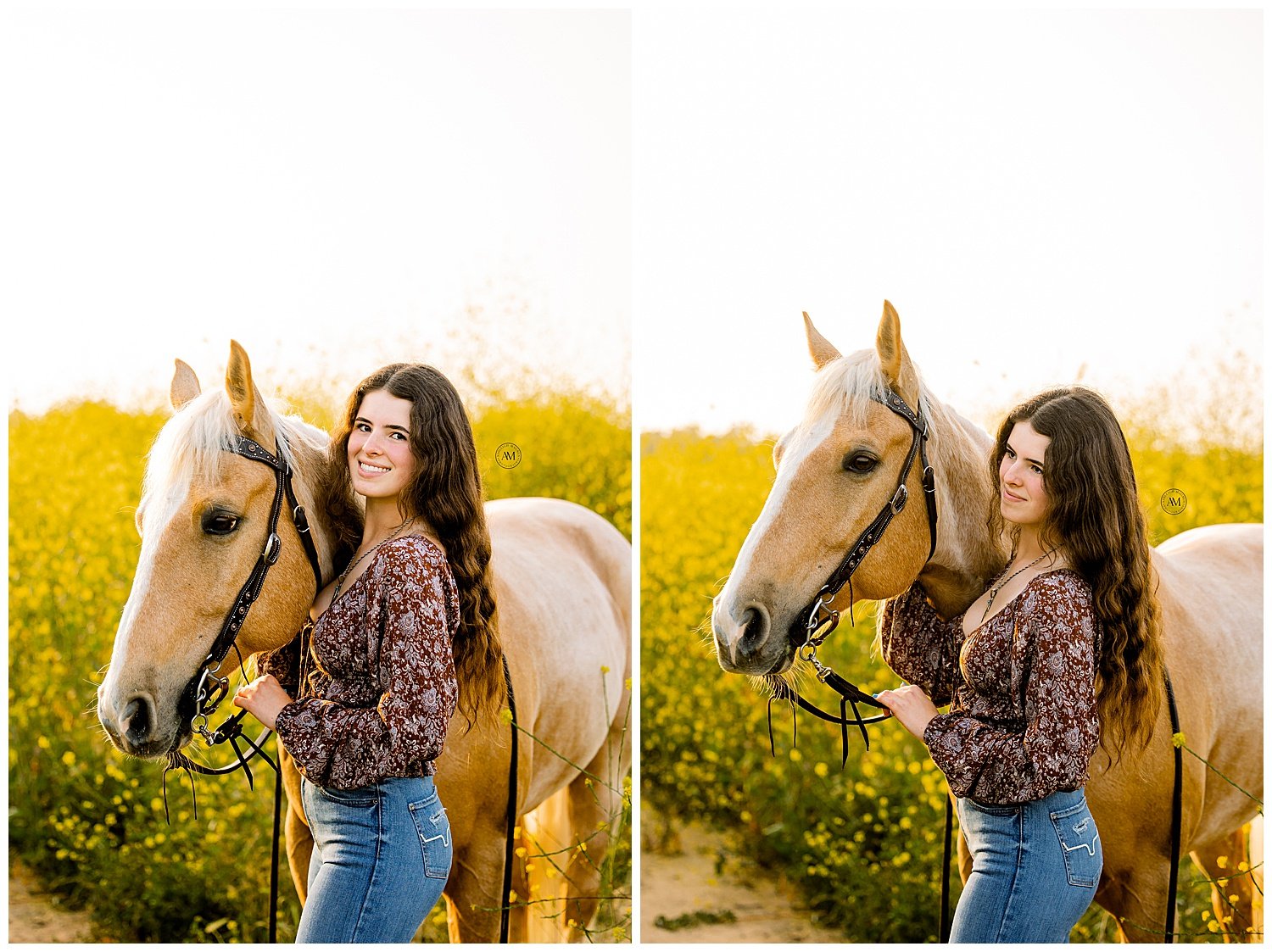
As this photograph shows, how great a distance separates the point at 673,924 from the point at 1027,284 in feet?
6.45

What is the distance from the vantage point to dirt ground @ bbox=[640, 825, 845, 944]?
9.08 ft

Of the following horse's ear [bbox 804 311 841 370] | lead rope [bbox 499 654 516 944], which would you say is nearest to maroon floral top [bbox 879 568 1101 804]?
horse's ear [bbox 804 311 841 370]

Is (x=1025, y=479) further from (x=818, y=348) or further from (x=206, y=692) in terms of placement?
(x=206, y=692)

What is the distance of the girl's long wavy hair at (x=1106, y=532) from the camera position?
150 cm

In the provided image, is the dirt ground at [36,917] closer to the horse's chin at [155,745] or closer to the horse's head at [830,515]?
the horse's chin at [155,745]

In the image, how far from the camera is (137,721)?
4.65ft

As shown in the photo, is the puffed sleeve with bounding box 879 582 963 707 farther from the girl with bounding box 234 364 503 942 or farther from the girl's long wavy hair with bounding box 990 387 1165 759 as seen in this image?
the girl with bounding box 234 364 503 942

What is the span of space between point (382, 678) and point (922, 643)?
3.12 feet

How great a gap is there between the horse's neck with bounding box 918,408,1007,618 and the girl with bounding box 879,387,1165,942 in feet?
0.33

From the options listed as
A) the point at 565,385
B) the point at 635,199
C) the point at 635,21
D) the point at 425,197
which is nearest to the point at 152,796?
the point at 565,385

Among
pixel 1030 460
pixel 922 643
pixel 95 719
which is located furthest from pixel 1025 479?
pixel 95 719

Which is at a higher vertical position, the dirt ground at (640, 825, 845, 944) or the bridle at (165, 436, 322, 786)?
the bridle at (165, 436, 322, 786)

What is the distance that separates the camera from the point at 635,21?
2.30 m

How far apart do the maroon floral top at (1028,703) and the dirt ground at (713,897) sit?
1.55m
